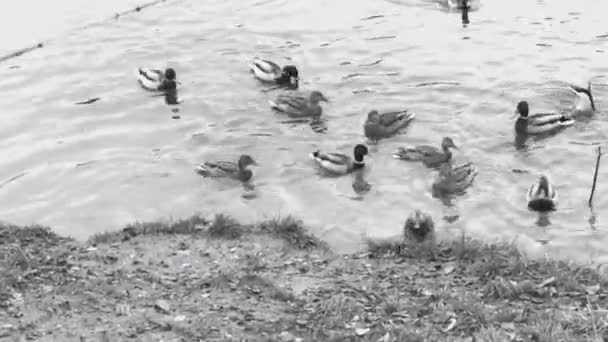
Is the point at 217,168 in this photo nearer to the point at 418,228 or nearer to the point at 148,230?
the point at 148,230

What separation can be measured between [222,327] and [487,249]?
410cm

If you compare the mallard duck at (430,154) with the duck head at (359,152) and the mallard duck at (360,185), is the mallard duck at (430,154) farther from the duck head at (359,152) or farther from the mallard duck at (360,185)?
the mallard duck at (360,185)

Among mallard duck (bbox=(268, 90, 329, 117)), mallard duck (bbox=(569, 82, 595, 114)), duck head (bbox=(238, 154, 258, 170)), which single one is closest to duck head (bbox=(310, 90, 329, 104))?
mallard duck (bbox=(268, 90, 329, 117))

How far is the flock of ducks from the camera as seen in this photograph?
51.0ft

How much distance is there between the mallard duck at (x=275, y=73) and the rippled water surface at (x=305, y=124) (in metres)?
0.30

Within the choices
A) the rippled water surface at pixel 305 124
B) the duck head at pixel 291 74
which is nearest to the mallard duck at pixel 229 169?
the rippled water surface at pixel 305 124

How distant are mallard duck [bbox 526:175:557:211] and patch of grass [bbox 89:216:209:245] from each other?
5293mm

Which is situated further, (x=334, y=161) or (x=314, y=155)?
(x=314, y=155)

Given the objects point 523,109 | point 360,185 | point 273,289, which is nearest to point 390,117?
point 360,185

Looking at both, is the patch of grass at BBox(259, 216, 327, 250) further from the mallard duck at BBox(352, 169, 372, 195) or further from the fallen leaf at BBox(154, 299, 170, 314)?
the fallen leaf at BBox(154, 299, 170, 314)

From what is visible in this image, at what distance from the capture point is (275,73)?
20812 millimetres

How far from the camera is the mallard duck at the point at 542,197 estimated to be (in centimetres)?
1460

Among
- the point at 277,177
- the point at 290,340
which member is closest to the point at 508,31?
the point at 277,177

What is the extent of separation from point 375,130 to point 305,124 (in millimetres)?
1756
